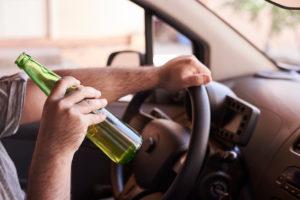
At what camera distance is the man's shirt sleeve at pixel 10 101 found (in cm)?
131

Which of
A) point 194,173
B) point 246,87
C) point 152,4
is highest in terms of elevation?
point 152,4

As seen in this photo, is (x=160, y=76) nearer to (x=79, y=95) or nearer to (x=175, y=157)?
(x=175, y=157)

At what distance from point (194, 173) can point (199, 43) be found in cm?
75

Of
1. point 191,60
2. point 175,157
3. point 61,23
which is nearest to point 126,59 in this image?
point 191,60

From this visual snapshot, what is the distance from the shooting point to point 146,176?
1.41 m

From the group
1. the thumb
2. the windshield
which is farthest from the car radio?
the windshield

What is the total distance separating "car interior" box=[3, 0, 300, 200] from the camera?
125 centimetres

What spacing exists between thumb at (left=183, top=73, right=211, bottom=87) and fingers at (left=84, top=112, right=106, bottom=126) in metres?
0.30

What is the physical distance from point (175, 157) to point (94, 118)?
1.22ft

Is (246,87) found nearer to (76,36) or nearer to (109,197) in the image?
(109,197)

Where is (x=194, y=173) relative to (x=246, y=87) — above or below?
below

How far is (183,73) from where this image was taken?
139 centimetres

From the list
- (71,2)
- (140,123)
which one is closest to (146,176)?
(140,123)

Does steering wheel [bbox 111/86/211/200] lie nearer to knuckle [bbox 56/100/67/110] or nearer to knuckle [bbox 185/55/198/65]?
knuckle [bbox 185/55/198/65]
